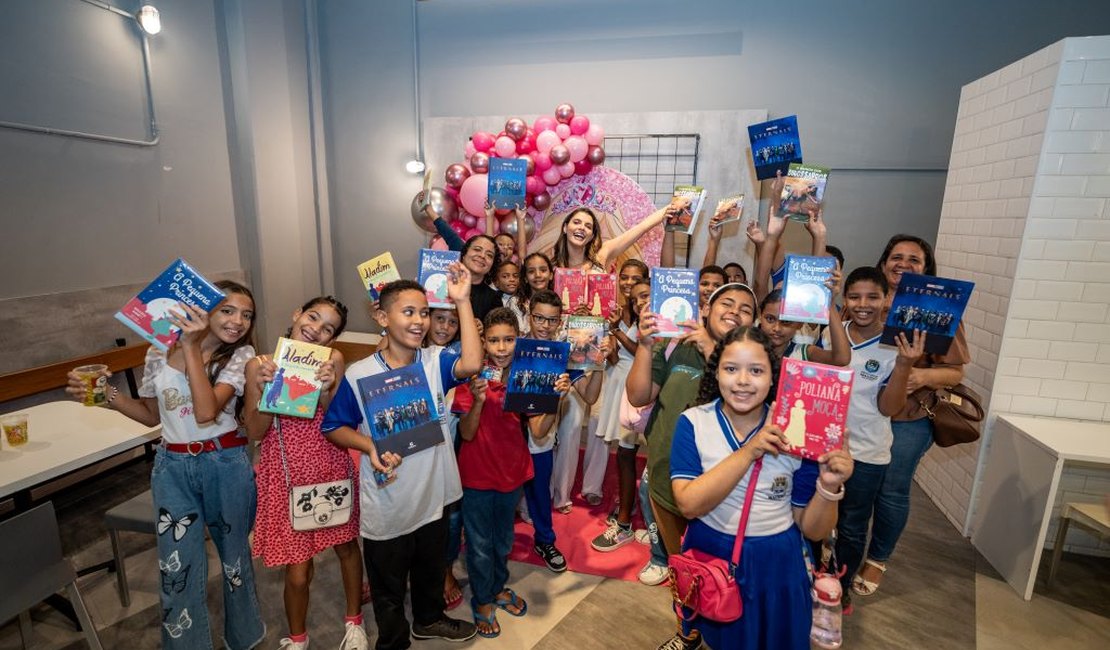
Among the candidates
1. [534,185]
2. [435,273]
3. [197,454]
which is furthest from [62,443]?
[534,185]

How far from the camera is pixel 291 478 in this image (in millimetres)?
2066

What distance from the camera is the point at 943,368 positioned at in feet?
7.77

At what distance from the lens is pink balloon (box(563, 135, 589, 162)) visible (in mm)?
4445

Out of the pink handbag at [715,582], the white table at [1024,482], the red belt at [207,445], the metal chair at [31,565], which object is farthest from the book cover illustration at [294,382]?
the white table at [1024,482]

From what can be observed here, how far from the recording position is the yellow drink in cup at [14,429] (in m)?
2.30

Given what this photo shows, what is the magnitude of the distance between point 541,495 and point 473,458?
676 mm

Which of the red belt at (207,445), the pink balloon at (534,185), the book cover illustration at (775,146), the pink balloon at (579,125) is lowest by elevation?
the red belt at (207,445)

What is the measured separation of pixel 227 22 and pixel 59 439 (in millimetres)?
4130

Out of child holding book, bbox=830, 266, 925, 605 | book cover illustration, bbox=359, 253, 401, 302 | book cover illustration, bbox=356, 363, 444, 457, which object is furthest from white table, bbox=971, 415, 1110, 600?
book cover illustration, bbox=359, 253, 401, 302

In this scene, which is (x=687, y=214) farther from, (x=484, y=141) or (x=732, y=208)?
(x=484, y=141)

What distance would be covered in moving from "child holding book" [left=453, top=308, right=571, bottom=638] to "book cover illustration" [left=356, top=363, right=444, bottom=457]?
295 millimetres

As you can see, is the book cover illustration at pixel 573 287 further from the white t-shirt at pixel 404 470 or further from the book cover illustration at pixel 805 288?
the book cover illustration at pixel 805 288

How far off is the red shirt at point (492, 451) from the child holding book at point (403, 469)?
0.44 feet

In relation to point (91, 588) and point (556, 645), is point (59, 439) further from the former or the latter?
point (556, 645)
